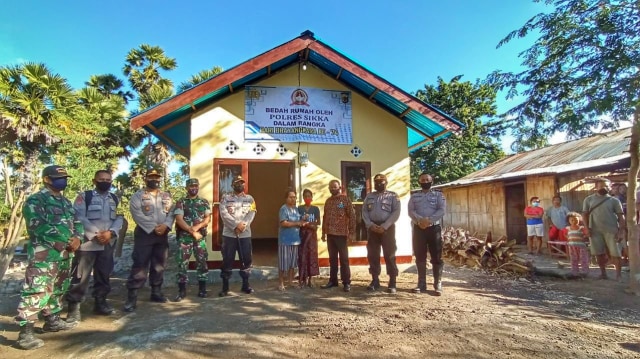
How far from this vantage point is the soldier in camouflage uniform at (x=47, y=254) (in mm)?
3801

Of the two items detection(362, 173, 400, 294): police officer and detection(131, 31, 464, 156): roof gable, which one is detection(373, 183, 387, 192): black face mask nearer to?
detection(362, 173, 400, 294): police officer

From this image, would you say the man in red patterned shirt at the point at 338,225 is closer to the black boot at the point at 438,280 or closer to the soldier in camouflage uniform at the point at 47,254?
the black boot at the point at 438,280

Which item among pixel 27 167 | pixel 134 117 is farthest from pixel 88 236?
pixel 27 167

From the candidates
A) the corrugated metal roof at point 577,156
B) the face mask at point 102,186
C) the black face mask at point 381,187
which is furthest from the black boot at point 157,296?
the corrugated metal roof at point 577,156

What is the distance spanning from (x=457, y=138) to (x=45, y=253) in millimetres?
24159

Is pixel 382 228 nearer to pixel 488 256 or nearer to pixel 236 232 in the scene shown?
pixel 236 232

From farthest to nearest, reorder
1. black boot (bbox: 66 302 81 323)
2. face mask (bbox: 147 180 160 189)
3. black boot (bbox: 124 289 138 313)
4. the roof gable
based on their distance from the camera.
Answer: the roof gable, face mask (bbox: 147 180 160 189), black boot (bbox: 124 289 138 313), black boot (bbox: 66 302 81 323)

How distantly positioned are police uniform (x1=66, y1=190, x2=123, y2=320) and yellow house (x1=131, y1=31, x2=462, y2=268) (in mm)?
2177

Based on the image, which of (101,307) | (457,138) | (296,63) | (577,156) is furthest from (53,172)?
(457,138)

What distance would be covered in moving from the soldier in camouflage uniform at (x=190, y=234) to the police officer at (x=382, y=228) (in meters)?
2.51

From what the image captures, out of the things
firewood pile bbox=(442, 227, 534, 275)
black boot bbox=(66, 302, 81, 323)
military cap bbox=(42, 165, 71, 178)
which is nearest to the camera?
military cap bbox=(42, 165, 71, 178)

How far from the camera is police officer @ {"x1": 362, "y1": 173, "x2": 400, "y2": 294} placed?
585cm

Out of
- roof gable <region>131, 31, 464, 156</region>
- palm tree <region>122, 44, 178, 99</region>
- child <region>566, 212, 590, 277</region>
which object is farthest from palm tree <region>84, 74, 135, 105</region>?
child <region>566, 212, 590, 277</region>

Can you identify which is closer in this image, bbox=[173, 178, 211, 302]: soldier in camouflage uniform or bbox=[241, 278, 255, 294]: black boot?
bbox=[173, 178, 211, 302]: soldier in camouflage uniform
